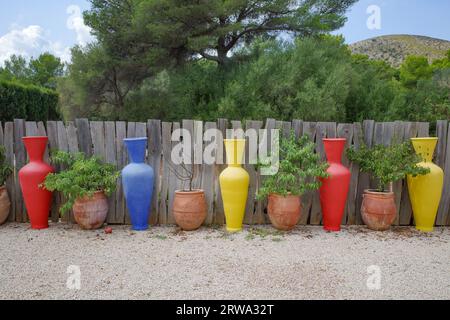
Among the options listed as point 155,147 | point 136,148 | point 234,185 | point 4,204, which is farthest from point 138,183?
point 4,204

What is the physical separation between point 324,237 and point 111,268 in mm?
2297

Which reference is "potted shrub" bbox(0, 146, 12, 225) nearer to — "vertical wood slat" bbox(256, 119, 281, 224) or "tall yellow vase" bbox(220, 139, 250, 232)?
"tall yellow vase" bbox(220, 139, 250, 232)

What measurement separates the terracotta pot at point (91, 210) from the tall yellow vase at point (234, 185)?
4.61 feet

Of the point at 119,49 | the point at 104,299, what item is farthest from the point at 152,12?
the point at 104,299

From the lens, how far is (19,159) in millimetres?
4656

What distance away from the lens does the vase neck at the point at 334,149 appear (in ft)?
13.9

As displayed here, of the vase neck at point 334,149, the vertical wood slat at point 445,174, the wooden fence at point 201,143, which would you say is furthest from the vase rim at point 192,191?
the vertical wood slat at point 445,174

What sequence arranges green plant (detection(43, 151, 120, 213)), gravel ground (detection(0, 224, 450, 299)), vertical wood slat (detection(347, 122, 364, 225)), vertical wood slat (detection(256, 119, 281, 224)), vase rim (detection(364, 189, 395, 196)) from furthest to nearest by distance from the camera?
vertical wood slat (detection(347, 122, 364, 225)) → vertical wood slat (detection(256, 119, 281, 224)) → vase rim (detection(364, 189, 395, 196)) → green plant (detection(43, 151, 120, 213)) → gravel ground (detection(0, 224, 450, 299))

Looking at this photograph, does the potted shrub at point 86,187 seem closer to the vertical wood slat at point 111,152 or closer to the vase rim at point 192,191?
the vertical wood slat at point 111,152

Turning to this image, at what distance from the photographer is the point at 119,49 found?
10.7 m

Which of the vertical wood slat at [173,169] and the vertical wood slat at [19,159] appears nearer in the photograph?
the vertical wood slat at [173,169]

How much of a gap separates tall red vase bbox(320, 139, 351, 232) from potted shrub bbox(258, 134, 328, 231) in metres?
0.11

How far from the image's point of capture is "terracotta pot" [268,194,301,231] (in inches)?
164

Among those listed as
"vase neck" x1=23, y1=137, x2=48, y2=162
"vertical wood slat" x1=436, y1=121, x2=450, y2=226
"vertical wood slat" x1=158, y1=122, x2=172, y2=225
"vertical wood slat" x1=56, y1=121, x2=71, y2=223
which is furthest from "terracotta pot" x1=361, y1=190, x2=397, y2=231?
"vase neck" x1=23, y1=137, x2=48, y2=162
